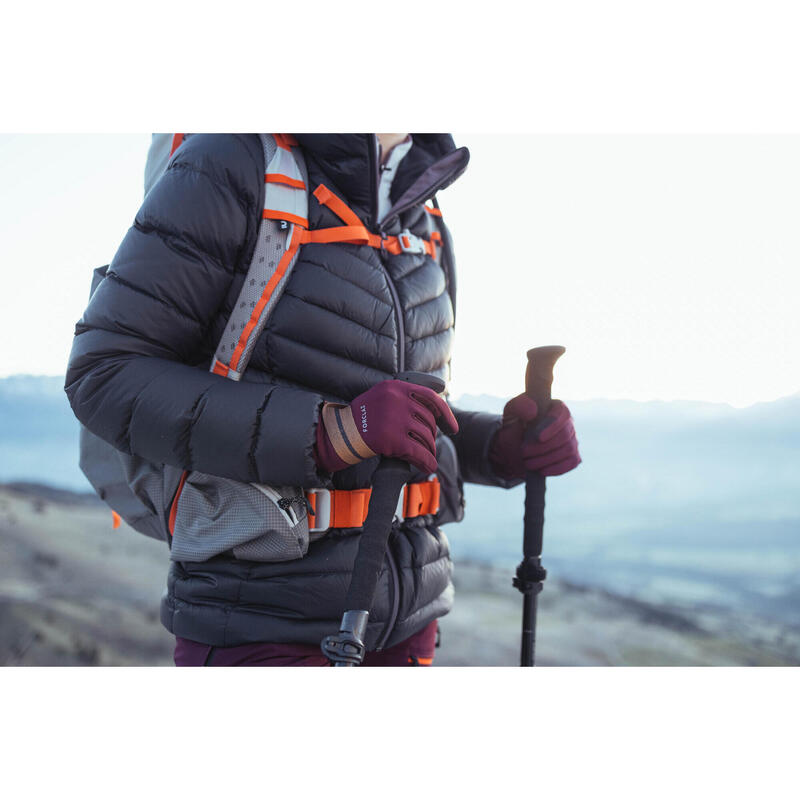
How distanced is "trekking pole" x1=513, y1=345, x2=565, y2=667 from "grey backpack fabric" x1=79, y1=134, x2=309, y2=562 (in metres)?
0.74

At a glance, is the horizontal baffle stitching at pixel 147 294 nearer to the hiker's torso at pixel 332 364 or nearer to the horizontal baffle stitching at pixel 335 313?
the hiker's torso at pixel 332 364

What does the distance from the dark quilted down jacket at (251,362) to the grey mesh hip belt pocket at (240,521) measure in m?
0.05

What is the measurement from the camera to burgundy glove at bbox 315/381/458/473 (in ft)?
4.20

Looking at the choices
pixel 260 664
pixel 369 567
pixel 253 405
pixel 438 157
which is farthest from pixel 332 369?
pixel 438 157

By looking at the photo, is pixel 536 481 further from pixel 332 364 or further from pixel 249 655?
pixel 249 655

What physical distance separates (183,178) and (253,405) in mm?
530

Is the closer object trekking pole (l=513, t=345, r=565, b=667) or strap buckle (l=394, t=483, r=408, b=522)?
strap buckle (l=394, t=483, r=408, b=522)

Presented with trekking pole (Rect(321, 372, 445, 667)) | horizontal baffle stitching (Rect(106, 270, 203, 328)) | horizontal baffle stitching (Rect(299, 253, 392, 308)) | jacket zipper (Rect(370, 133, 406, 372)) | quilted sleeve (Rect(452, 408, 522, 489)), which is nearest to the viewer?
trekking pole (Rect(321, 372, 445, 667))

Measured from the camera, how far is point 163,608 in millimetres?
1494

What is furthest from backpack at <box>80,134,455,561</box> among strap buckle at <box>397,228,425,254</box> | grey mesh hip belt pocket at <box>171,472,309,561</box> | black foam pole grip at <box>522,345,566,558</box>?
black foam pole grip at <box>522,345,566,558</box>

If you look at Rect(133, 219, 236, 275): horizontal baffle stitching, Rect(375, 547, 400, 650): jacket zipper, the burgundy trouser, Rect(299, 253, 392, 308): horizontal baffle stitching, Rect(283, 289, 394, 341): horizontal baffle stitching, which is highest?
Rect(299, 253, 392, 308): horizontal baffle stitching

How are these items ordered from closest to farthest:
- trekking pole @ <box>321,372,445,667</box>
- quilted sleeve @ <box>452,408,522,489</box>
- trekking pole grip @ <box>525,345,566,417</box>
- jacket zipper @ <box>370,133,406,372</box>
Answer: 1. trekking pole @ <box>321,372,445,667</box>
2. jacket zipper @ <box>370,133,406,372</box>
3. trekking pole grip @ <box>525,345,566,417</box>
4. quilted sleeve @ <box>452,408,522,489</box>

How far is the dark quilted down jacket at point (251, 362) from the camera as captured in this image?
128cm

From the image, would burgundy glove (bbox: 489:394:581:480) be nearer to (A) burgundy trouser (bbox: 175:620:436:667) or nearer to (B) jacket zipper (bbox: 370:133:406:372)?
(B) jacket zipper (bbox: 370:133:406:372)
